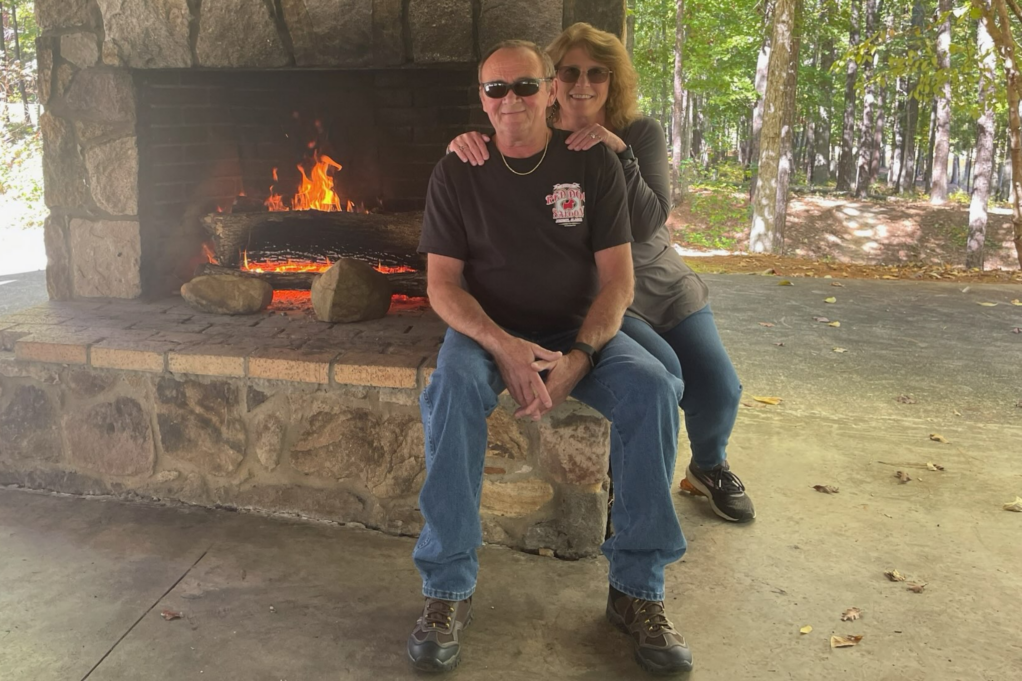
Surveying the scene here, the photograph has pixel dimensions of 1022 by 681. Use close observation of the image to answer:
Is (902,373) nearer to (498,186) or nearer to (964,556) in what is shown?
(964,556)

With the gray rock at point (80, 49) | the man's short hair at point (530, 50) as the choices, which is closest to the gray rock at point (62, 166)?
the gray rock at point (80, 49)

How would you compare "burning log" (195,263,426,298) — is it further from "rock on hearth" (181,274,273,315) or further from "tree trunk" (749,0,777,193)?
"tree trunk" (749,0,777,193)

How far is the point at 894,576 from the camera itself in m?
2.54

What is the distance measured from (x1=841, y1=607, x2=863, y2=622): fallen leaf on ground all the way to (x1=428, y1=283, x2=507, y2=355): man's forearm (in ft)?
4.07

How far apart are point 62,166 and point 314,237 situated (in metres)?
1.13

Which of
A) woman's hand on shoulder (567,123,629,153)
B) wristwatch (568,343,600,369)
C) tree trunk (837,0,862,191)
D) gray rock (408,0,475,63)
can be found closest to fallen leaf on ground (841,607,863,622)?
wristwatch (568,343,600,369)

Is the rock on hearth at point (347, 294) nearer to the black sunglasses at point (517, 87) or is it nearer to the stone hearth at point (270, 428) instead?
the stone hearth at point (270, 428)

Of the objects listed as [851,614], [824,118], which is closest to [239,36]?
[851,614]

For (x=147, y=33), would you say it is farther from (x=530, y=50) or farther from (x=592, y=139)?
(x=592, y=139)

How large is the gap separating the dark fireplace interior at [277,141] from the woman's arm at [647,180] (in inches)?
44.1

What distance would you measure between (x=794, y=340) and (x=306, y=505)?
11.0 ft

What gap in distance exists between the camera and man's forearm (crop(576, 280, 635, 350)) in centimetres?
235

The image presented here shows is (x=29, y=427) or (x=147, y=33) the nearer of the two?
(x=29, y=427)

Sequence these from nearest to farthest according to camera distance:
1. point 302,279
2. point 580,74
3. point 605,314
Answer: point 605,314 < point 580,74 < point 302,279
